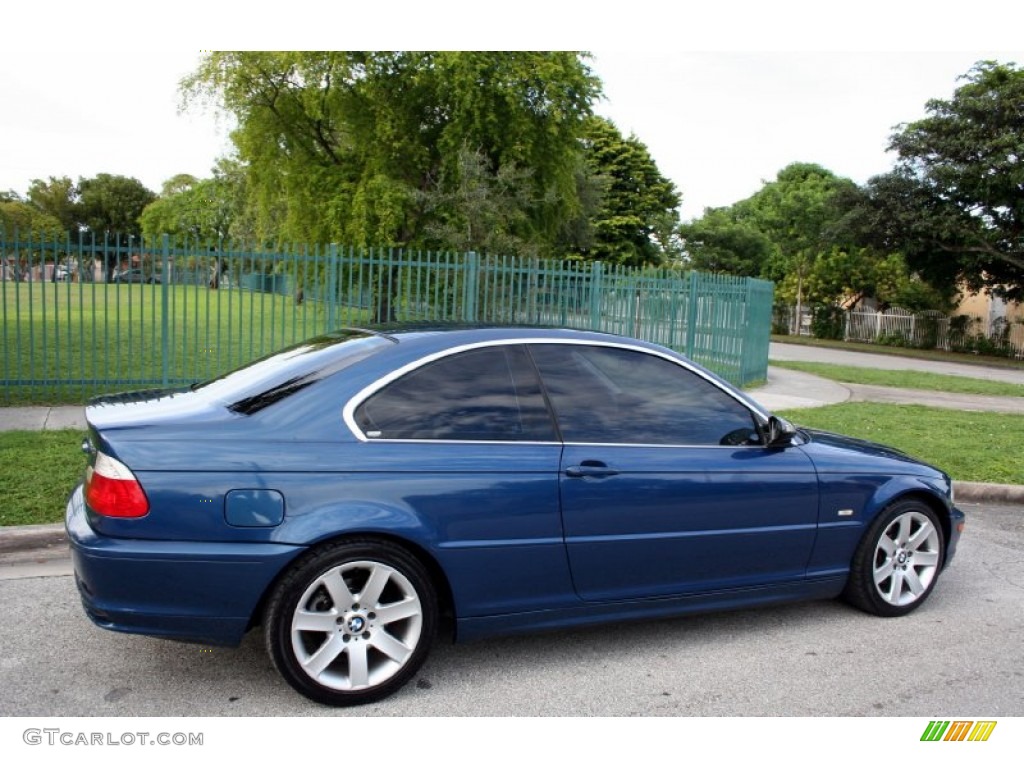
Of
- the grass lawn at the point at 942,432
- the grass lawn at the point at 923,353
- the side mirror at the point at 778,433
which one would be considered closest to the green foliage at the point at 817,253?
the grass lawn at the point at 923,353

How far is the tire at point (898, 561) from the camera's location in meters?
4.60

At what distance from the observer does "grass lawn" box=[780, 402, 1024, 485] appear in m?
8.47

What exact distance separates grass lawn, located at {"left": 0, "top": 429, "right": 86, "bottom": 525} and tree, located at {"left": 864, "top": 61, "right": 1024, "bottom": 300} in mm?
29085

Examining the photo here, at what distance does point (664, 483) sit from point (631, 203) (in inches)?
2133

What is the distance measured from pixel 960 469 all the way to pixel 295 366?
700 cm

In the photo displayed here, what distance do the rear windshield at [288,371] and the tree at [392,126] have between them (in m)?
14.5

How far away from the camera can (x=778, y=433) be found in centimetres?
430

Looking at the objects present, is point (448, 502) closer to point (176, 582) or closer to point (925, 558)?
point (176, 582)

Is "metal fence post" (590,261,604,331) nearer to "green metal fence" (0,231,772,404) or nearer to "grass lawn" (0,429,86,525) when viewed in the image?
"green metal fence" (0,231,772,404)

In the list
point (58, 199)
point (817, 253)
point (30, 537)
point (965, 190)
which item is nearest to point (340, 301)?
point (30, 537)

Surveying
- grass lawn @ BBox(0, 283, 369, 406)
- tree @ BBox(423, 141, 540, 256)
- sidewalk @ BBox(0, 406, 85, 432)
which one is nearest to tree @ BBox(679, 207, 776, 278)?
tree @ BBox(423, 141, 540, 256)

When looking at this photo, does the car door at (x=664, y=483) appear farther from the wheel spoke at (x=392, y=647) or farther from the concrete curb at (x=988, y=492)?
the concrete curb at (x=988, y=492)
